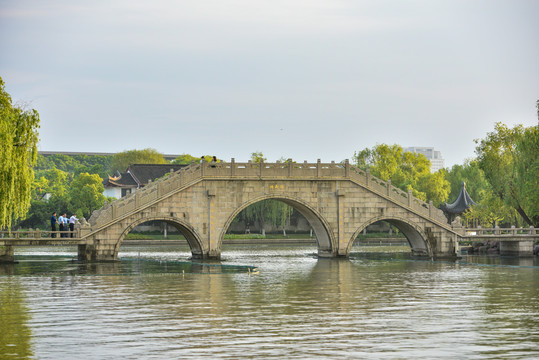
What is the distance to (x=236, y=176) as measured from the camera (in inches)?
1543

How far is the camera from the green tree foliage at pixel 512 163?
149 ft

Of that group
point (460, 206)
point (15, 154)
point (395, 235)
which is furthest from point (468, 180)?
point (15, 154)

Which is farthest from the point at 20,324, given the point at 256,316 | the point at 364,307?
the point at 364,307

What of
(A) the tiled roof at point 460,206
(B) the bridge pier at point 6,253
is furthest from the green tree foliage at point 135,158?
(B) the bridge pier at point 6,253

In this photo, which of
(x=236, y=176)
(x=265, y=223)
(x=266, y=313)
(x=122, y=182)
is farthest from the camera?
(x=122, y=182)

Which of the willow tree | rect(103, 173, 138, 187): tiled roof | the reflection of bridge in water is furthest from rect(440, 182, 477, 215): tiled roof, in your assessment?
the willow tree

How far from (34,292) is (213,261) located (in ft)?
46.9

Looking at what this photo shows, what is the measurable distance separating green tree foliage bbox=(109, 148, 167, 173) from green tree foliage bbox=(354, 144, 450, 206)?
133 feet

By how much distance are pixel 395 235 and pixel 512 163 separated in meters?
24.7

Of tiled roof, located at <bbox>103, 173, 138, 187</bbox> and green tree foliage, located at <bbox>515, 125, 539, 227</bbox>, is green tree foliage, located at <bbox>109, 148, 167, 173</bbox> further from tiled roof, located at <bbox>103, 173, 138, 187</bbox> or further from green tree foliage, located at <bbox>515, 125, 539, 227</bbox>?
green tree foliage, located at <bbox>515, 125, 539, 227</bbox>

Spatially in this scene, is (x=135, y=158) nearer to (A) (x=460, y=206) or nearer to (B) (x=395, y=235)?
(B) (x=395, y=235)

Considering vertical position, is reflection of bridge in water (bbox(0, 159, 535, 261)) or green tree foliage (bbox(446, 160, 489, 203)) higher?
green tree foliage (bbox(446, 160, 489, 203))

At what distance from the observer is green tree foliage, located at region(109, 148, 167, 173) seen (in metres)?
106

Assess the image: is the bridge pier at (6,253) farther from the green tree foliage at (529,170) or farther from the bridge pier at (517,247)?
the green tree foliage at (529,170)
